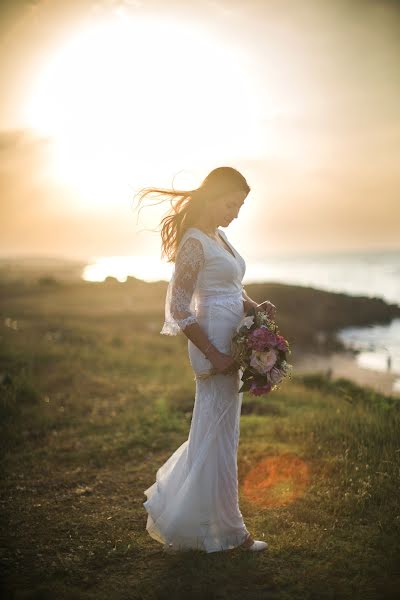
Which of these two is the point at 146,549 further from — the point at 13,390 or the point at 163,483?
the point at 13,390

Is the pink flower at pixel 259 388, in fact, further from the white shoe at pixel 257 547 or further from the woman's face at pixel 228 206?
the white shoe at pixel 257 547

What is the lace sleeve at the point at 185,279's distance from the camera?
3.88 m

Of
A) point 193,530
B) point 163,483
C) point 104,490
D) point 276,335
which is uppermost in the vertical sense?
point 276,335

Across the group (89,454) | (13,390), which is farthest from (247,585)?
(13,390)

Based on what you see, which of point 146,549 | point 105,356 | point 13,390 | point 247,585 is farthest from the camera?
point 105,356

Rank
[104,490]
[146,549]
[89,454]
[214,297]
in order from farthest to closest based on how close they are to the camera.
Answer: [89,454] → [104,490] → [146,549] → [214,297]

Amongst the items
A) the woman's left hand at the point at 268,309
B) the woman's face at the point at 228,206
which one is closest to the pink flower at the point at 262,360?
the woman's left hand at the point at 268,309

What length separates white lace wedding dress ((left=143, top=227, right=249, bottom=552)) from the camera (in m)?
3.93

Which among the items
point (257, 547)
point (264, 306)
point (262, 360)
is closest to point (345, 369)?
point (257, 547)

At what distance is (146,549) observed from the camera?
14.6 feet

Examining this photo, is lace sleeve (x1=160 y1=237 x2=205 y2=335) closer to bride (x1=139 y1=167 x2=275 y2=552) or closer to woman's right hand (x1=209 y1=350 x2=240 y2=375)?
bride (x1=139 y1=167 x2=275 y2=552)

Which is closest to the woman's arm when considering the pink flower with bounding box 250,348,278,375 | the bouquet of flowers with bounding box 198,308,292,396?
the bouquet of flowers with bounding box 198,308,292,396

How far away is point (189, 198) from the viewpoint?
4172 millimetres

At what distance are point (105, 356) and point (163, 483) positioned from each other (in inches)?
398
